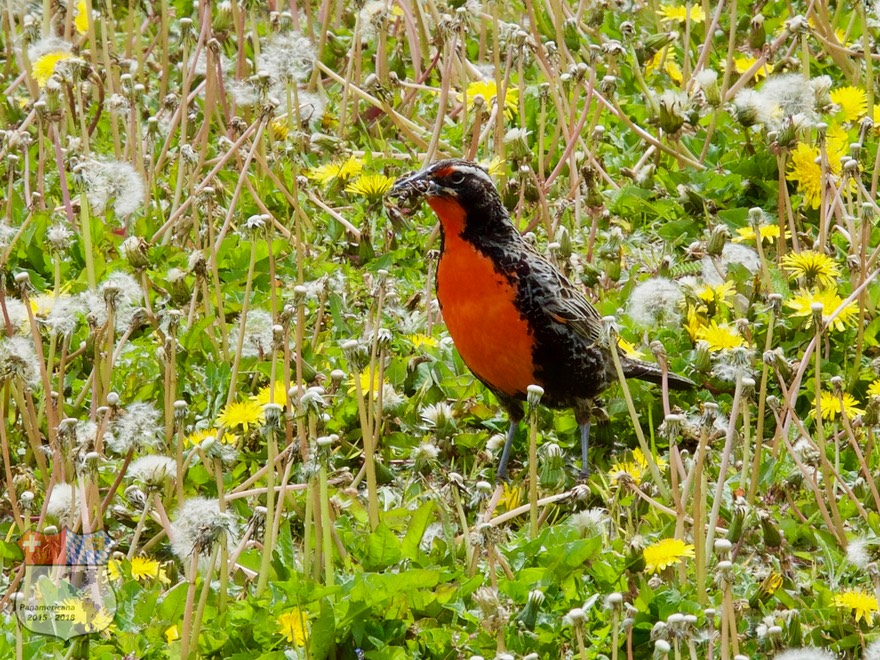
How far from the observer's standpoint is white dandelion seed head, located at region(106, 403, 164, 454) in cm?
488

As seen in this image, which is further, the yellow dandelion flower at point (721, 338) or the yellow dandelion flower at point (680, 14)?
the yellow dandelion flower at point (680, 14)

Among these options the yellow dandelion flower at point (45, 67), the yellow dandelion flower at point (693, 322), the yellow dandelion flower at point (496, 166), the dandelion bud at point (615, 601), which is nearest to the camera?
the dandelion bud at point (615, 601)

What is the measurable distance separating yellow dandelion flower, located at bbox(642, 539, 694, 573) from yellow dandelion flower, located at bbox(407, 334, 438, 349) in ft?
5.68

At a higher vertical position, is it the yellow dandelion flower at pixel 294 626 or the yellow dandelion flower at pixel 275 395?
the yellow dandelion flower at pixel 294 626

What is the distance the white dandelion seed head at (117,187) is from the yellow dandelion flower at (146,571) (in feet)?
7.96

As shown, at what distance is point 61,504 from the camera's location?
4.27 m

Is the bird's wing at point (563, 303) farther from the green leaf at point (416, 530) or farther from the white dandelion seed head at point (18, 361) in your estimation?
the white dandelion seed head at point (18, 361)

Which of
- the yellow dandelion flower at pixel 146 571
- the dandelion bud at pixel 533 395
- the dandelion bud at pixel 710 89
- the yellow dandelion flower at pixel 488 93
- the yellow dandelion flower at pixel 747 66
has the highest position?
the dandelion bud at pixel 533 395

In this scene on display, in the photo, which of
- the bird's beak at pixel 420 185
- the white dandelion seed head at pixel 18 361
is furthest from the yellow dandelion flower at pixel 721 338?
the white dandelion seed head at pixel 18 361

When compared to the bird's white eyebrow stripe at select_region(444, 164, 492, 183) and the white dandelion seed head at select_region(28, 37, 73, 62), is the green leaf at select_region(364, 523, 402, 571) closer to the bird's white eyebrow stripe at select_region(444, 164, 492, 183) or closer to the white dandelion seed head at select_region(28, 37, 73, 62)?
the bird's white eyebrow stripe at select_region(444, 164, 492, 183)

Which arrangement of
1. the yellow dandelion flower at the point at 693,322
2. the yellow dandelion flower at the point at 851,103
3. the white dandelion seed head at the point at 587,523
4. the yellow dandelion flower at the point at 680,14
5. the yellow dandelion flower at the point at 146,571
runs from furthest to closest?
the yellow dandelion flower at the point at 680,14 → the yellow dandelion flower at the point at 851,103 → the yellow dandelion flower at the point at 693,322 → the white dandelion seed head at the point at 587,523 → the yellow dandelion flower at the point at 146,571

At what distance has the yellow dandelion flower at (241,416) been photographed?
15.8 feet

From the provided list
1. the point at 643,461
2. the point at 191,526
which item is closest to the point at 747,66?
the point at 643,461

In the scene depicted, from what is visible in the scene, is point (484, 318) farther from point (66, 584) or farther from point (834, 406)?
point (66, 584)
